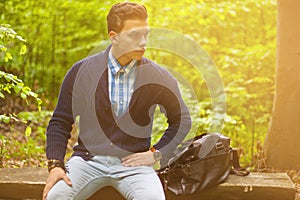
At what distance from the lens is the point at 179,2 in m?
8.75

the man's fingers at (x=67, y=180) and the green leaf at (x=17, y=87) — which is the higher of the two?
the green leaf at (x=17, y=87)

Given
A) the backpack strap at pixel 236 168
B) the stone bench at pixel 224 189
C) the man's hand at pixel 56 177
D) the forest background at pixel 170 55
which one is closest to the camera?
the man's hand at pixel 56 177

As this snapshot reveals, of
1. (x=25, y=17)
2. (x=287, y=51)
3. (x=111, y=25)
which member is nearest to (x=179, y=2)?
(x=25, y=17)

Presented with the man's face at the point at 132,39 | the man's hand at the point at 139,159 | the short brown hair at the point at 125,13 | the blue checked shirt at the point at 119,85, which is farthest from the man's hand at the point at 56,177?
the short brown hair at the point at 125,13

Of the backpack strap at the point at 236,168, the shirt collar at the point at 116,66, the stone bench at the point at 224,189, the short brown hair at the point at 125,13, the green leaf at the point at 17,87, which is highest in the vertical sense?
the short brown hair at the point at 125,13

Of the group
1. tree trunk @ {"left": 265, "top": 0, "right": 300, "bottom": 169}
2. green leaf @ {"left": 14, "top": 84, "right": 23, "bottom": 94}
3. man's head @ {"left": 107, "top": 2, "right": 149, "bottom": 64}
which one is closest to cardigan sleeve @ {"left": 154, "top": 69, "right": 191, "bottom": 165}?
man's head @ {"left": 107, "top": 2, "right": 149, "bottom": 64}

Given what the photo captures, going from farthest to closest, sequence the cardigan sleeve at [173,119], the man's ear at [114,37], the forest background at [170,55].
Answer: the forest background at [170,55] < the cardigan sleeve at [173,119] < the man's ear at [114,37]

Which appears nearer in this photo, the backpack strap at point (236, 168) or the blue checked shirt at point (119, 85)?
the blue checked shirt at point (119, 85)

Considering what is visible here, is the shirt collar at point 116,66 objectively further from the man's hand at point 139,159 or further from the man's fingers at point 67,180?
the man's fingers at point 67,180

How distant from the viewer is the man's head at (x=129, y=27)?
10.9 feet

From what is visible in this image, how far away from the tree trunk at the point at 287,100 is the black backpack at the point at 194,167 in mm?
1907

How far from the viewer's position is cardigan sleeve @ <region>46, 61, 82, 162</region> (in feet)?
10.9

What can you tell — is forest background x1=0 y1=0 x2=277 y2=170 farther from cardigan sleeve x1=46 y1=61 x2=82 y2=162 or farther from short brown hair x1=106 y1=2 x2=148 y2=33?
short brown hair x1=106 y1=2 x2=148 y2=33

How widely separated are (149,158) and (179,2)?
5693 millimetres
